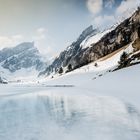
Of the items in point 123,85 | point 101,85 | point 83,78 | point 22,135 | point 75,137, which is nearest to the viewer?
point 75,137

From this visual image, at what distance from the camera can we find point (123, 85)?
39.0 m

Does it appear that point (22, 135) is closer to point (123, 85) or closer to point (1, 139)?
point (1, 139)

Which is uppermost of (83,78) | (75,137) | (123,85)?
(83,78)

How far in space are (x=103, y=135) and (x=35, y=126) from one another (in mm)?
4949

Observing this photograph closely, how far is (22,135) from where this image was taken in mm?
14523

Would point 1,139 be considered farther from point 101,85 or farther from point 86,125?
point 101,85

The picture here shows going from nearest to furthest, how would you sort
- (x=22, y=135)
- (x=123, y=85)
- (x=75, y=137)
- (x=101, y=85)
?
(x=75, y=137) → (x=22, y=135) → (x=123, y=85) → (x=101, y=85)

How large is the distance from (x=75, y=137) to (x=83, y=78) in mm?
87635

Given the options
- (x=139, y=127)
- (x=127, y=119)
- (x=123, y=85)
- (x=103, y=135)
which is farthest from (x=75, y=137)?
(x=123, y=85)

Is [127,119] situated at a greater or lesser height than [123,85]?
lesser

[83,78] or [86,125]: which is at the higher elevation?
[83,78]

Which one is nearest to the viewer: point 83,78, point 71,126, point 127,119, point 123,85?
point 71,126

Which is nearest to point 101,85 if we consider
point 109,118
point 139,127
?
point 109,118

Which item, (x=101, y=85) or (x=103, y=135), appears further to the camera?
(x=101, y=85)
